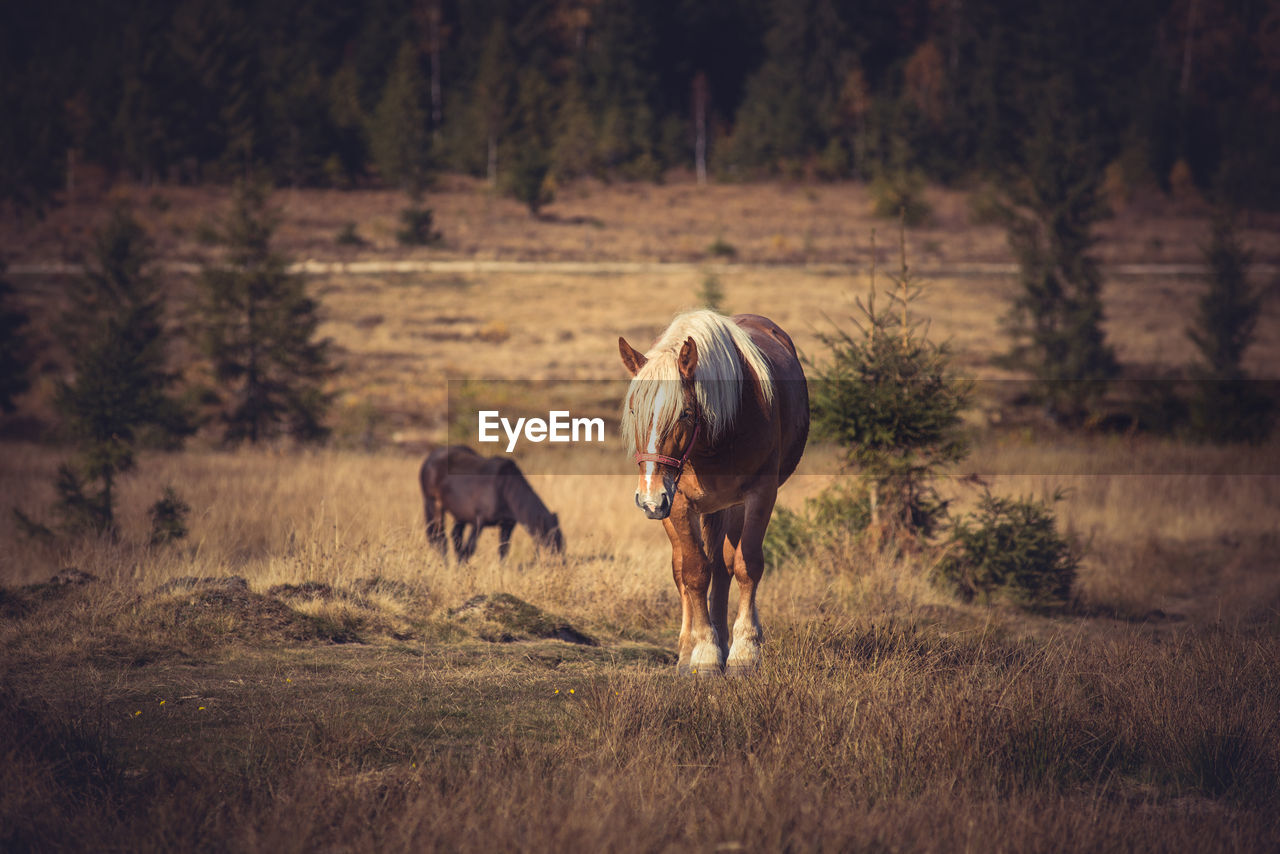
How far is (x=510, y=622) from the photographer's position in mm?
8219

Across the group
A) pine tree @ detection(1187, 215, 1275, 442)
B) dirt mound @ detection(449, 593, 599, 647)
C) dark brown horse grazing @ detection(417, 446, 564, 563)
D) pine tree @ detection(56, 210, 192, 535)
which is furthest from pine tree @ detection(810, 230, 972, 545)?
pine tree @ detection(1187, 215, 1275, 442)

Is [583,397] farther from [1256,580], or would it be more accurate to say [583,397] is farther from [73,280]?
[1256,580]

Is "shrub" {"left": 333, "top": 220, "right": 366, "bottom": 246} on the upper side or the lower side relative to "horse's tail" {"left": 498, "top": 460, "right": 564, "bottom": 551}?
upper

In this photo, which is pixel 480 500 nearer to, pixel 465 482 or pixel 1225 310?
pixel 465 482

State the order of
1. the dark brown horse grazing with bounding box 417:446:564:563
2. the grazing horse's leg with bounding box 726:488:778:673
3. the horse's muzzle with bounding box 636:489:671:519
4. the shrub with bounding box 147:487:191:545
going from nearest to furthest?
the horse's muzzle with bounding box 636:489:671:519 < the grazing horse's leg with bounding box 726:488:778:673 < the shrub with bounding box 147:487:191:545 < the dark brown horse grazing with bounding box 417:446:564:563

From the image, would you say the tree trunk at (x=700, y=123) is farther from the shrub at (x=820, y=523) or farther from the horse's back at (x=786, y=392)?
the horse's back at (x=786, y=392)

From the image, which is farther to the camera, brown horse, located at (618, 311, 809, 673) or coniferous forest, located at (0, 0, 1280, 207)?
coniferous forest, located at (0, 0, 1280, 207)

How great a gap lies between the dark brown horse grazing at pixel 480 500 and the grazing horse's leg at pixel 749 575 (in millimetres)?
6168

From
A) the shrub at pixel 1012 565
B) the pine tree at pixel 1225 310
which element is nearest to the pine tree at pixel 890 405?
the shrub at pixel 1012 565

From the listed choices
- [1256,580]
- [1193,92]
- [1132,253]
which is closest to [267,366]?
[1256,580]

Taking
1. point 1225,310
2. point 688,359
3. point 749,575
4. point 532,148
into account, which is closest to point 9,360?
point 749,575

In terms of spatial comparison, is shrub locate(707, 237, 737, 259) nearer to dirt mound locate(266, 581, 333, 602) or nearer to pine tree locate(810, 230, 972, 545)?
pine tree locate(810, 230, 972, 545)

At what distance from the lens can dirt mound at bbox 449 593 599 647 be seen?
803 cm

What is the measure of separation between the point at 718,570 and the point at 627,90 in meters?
82.7
